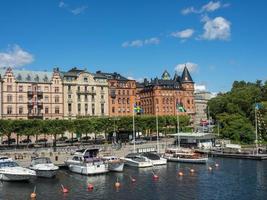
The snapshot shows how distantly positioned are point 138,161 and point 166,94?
94735mm

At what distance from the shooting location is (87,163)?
7494 cm

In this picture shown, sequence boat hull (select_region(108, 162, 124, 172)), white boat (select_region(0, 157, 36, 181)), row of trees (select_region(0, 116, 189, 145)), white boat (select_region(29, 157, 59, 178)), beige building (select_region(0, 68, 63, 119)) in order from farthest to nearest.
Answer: beige building (select_region(0, 68, 63, 119)) < row of trees (select_region(0, 116, 189, 145)) < boat hull (select_region(108, 162, 124, 172)) < white boat (select_region(29, 157, 59, 178)) < white boat (select_region(0, 157, 36, 181))

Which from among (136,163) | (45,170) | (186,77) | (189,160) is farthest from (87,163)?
(186,77)

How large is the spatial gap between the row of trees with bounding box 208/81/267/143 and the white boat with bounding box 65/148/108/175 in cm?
5705

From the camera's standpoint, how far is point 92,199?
54.7 meters

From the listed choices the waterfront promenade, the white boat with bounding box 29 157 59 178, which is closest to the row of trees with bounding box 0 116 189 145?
the waterfront promenade

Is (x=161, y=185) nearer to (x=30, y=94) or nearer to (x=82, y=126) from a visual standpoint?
(x=82, y=126)

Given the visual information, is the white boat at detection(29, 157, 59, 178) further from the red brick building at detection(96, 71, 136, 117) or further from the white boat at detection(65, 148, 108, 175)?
the red brick building at detection(96, 71, 136, 117)

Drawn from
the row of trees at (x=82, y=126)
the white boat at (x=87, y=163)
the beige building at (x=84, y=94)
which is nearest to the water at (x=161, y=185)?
the white boat at (x=87, y=163)

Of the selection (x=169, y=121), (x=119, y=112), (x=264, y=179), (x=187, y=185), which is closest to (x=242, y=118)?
(x=169, y=121)

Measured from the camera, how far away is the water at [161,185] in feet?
185

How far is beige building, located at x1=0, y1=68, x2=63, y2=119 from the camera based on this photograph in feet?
397

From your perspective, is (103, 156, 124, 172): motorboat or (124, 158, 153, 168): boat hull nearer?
(103, 156, 124, 172): motorboat

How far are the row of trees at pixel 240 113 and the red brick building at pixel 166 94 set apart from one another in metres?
20.3
